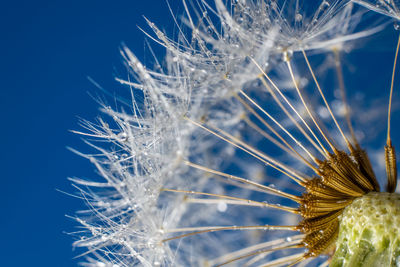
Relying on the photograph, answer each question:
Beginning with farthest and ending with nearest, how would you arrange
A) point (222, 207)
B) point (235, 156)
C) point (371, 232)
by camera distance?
point (235, 156) → point (222, 207) → point (371, 232)

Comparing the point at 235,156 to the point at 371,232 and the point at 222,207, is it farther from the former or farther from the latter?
the point at 371,232

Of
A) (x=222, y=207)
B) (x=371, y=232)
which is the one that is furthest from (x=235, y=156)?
(x=371, y=232)

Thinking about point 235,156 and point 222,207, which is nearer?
point 222,207

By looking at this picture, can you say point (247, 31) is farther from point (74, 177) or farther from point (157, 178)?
point (74, 177)

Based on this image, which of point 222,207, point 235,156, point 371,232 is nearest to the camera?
point 371,232

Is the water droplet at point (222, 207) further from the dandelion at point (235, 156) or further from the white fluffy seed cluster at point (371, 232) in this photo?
the white fluffy seed cluster at point (371, 232)

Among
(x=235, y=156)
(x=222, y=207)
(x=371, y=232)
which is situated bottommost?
(x=371, y=232)

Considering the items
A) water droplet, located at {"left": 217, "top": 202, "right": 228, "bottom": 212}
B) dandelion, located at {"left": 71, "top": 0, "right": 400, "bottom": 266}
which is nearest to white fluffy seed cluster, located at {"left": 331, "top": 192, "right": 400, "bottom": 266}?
dandelion, located at {"left": 71, "top": 0, "right": 400, "bottom": 266}

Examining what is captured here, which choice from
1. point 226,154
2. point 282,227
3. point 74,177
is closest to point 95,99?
point 74,177

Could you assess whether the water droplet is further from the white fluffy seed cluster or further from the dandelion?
the white fluffy seed cluster
